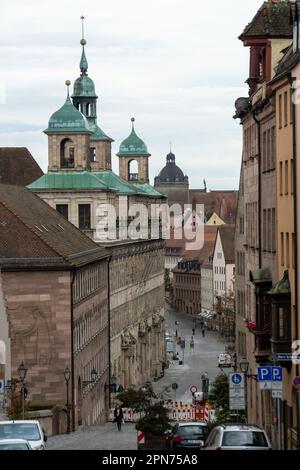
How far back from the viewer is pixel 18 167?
502ft

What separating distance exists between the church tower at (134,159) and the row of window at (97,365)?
5734cm

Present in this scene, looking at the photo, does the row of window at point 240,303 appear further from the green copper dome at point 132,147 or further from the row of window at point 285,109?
the green copper dome at point 132,147

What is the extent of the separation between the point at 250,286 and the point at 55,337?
14036 mm

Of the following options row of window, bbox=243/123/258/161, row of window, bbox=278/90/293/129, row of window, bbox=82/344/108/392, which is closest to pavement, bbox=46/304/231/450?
row of window, bbox=82/344/108/392

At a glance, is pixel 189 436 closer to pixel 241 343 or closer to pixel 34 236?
pixel 241 343

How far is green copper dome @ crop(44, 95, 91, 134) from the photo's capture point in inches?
4670

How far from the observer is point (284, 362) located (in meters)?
47.0

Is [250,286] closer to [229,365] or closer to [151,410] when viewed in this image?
[151,410]

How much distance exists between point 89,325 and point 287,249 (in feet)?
133

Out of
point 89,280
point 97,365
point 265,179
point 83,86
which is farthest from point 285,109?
point 83,86

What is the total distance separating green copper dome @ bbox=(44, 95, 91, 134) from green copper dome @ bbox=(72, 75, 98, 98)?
21.3 meters

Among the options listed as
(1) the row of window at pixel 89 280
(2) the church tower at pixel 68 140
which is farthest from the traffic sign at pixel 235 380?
(2) the church tower at pixel 68 140

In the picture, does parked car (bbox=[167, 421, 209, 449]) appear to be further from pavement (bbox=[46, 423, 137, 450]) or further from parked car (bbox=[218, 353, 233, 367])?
parked car (bbox=[218, 353, 233, 367])
